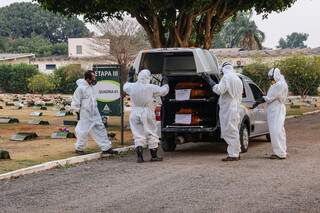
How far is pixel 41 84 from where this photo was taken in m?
59.4

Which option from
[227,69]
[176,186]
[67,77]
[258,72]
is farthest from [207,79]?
[67,77]

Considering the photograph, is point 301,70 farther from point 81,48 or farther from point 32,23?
point 32,23

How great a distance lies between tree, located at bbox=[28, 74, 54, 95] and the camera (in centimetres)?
5906

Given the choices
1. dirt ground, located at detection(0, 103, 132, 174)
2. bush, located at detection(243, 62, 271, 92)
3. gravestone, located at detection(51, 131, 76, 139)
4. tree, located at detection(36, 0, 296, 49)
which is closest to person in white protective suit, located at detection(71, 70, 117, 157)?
dirt ground, located at detection(0, 103, 132, 174)

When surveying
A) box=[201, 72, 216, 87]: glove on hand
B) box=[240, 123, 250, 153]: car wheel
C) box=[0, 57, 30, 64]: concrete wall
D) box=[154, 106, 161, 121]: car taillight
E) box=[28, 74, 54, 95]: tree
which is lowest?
box=[28, 74, 54, 95]: tree

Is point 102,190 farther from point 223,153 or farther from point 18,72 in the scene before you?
point 18,72

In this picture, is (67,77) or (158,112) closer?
(158,112)

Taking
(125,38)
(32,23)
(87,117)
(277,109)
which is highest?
(32,23)

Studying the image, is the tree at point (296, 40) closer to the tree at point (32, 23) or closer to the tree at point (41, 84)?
the tree at point (32, 23)

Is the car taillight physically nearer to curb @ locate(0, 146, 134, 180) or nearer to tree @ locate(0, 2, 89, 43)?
curb @ locate(0, 146, 134, 180)

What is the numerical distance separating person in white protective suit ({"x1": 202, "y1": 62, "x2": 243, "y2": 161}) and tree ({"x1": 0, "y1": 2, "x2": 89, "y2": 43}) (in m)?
103

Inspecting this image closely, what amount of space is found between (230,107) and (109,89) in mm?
3934

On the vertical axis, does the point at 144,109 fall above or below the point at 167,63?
below

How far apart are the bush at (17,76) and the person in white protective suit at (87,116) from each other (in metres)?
51.6
